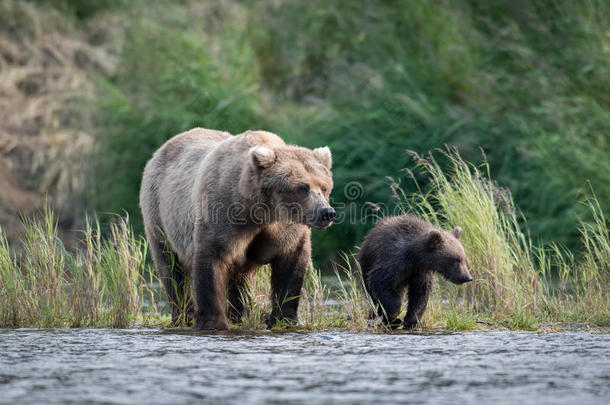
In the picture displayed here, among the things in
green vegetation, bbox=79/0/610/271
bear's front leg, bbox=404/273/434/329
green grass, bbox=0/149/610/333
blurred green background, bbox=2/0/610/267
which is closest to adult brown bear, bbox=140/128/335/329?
green grass, bbox=0/149/610/333

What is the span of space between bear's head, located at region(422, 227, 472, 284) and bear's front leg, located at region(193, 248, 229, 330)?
6.03 ft

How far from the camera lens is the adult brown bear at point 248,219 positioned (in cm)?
750

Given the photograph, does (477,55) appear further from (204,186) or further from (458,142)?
(204,186)

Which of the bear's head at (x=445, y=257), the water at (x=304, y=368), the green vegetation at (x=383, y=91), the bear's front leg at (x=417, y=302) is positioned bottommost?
Result: the water at (x=304, y=368)

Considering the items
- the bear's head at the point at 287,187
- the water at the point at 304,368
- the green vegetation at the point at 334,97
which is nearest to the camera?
the water at the point at 304,368

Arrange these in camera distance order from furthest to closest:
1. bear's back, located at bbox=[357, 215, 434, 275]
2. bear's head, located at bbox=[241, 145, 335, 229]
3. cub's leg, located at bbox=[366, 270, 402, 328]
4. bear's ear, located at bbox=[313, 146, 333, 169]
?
bear's back, located at bbox=[357, 215, 434, 275] < cub's leg, located at bbox=[366, 270, 402, 328] < bear's ear, located at bbox=[313, 146, 333, 169] < bear's head, located at bbox=[241, 145, 335, 229]

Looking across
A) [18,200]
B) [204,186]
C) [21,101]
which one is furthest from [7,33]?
[204,186]

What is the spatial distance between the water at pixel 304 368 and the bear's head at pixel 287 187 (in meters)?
0.99

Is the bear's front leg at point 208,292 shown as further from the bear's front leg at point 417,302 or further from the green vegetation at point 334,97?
the green vegetation at point 334,97

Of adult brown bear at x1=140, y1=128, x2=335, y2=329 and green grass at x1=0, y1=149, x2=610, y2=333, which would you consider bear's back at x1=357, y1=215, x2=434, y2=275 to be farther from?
adult brown bear at x1=140, y1=128, x2=335, y2=329

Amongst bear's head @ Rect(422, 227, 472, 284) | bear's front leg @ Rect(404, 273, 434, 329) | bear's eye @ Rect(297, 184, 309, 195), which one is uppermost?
bear's eye @ Rect(297, 184, 309, 195)

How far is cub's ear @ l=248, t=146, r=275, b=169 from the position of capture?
7445 millimetres

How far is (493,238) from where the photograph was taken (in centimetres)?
863

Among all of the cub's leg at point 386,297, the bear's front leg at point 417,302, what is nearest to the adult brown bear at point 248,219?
the cub's leg at point 386,297
